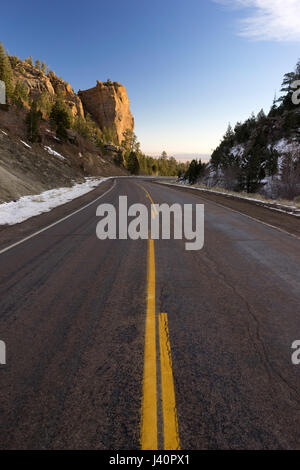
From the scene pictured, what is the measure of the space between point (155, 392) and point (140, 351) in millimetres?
557

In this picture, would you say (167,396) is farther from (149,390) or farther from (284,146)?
→ (284,146)

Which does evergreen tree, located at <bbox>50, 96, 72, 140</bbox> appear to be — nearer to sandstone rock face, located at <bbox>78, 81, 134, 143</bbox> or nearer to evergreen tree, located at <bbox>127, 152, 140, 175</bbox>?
evergreen tree, located at <bbox>127, 152, 140, 175</bbox>

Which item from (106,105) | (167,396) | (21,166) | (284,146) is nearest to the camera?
(167,396)

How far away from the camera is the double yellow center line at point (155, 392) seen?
1771mm

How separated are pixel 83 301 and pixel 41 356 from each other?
1.16 m

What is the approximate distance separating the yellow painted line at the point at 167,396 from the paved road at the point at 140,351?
0.02 m

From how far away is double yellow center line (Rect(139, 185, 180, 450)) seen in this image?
1771mm

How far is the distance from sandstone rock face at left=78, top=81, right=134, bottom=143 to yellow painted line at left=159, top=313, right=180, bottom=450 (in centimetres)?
15650

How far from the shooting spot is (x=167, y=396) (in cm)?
211

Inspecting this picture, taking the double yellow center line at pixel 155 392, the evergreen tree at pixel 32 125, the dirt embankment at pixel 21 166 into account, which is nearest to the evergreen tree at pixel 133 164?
the dirt embankment at pixel 21 166

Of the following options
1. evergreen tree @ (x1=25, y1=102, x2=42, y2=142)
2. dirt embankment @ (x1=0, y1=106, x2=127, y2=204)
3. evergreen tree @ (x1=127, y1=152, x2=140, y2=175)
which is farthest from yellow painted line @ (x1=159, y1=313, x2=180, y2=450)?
evergreen tree @ (x1=127, y1=152, x2=140, y2=175)

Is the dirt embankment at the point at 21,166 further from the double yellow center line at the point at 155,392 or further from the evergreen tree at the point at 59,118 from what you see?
the double yellow center line at the point at 155,392

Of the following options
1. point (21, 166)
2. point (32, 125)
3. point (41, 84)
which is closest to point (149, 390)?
point (21, 166)
